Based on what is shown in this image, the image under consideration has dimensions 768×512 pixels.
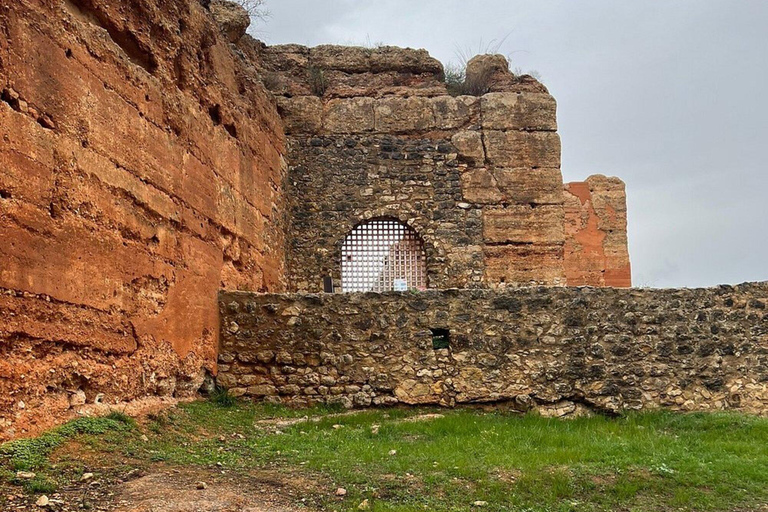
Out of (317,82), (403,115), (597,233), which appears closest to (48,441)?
(403,115)

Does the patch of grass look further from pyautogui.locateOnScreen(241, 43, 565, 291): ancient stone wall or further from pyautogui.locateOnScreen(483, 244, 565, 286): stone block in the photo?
pyautogui.locateOnScreen(483, 244, 565, 286): stone block

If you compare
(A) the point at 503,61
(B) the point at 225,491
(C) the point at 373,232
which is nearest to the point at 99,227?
(B) the point at 225,491

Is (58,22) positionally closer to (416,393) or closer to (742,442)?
(416,393)

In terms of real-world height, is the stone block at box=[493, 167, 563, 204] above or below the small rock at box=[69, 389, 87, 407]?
above

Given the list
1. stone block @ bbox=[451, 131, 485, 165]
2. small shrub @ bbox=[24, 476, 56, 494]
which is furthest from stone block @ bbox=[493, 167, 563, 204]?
small shrub @ bbox=[24, 476, 56, 494]

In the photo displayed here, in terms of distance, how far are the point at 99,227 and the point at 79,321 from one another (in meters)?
0.75

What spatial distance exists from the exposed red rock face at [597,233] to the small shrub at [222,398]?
485 inches

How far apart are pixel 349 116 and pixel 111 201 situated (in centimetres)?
671

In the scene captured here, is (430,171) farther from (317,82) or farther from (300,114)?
(317,82)

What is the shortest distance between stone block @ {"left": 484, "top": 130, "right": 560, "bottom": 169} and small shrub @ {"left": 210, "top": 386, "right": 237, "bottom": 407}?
20.4ft

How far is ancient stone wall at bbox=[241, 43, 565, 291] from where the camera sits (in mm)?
11320

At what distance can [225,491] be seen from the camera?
13.7ft

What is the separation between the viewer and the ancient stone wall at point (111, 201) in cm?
437

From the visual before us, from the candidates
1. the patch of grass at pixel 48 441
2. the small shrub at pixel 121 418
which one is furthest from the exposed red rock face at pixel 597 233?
the patch of grass at pixel 48 441
